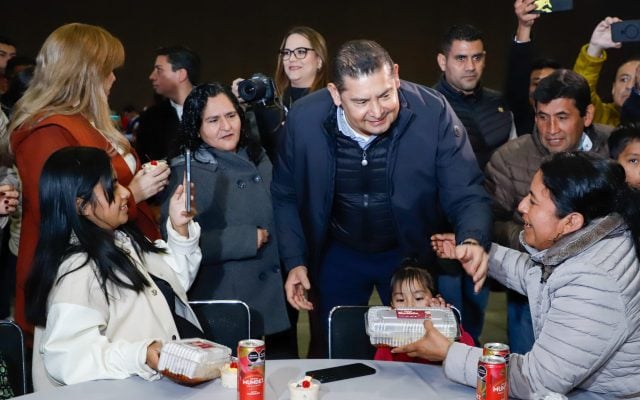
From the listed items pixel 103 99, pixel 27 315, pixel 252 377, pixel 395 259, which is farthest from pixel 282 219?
pixel 252 377

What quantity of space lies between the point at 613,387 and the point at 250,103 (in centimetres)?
192

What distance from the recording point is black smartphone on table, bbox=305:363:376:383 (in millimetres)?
1989

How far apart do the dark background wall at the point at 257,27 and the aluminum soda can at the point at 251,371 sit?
24.7 feet

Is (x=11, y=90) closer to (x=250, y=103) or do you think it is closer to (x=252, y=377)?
(x=250, y=103)

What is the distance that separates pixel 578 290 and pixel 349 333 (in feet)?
3.06

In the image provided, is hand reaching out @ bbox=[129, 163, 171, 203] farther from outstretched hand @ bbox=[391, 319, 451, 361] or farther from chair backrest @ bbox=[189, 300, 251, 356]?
outstretched hand @ bbox=[391, 319, 451, 361]

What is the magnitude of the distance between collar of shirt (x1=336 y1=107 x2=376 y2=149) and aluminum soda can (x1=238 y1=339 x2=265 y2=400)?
1.13 m

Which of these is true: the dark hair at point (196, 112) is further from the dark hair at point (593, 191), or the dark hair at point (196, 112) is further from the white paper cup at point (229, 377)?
the dark hair at point (593, 191)

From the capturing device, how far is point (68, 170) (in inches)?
88.4

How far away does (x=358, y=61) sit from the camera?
2508 millimetres

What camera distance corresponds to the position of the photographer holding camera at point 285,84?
3.28m

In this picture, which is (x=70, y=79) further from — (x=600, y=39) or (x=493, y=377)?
(x=600, y=39)

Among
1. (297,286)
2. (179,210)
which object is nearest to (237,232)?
(297,286)

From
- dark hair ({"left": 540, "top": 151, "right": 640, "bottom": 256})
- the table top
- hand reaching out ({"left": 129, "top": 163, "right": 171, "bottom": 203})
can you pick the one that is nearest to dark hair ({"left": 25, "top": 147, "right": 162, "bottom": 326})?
the table top
